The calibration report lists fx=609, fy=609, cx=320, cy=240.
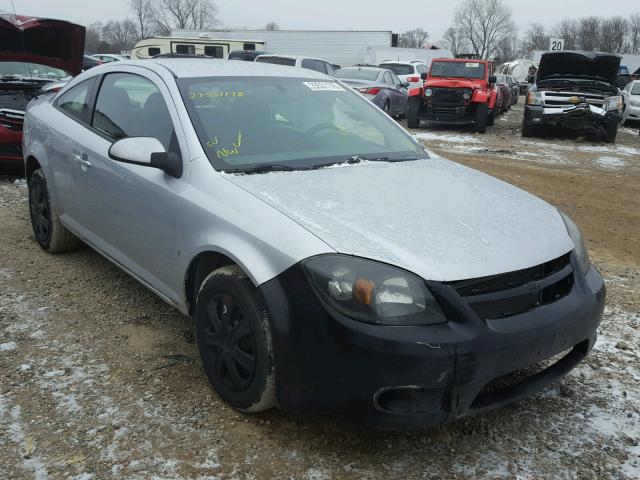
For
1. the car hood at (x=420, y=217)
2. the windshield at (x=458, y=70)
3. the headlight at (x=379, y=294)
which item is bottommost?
the headlight at (x=379, y=294)

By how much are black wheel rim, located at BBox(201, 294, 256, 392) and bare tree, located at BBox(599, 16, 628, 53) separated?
98.6m

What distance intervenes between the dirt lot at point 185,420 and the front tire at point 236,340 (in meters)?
0.15

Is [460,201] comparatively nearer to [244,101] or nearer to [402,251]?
[402,251]

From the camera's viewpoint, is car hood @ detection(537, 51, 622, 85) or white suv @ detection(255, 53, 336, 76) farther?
white suv @ detection(255, 53, 336, 76)

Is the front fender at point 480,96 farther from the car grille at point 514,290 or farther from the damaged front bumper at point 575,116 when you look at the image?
the car grille at point 514,290

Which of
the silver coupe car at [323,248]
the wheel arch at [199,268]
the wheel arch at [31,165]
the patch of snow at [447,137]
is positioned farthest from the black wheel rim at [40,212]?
the patch of snow at [447,137]

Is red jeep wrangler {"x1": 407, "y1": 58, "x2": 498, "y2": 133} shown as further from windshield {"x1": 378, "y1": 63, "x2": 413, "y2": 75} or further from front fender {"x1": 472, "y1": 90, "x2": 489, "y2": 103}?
windshield {"x1": 378, "y1": 63, "x2": 413, "y2": 75}

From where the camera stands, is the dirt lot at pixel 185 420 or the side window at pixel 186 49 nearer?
the dirt lot at pixel 185 420

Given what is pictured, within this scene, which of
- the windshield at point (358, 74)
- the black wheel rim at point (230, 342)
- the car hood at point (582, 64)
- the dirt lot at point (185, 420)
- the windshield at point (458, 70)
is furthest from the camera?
the windshield at point (358, 74)

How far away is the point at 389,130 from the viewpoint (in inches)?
152

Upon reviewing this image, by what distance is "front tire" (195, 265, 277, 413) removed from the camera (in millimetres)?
2447

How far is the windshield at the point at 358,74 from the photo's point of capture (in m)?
15.2

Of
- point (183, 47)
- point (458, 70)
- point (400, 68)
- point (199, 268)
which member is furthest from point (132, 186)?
point (183, 47)

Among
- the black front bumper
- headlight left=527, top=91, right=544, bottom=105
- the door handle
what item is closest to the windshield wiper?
the black front bumper
